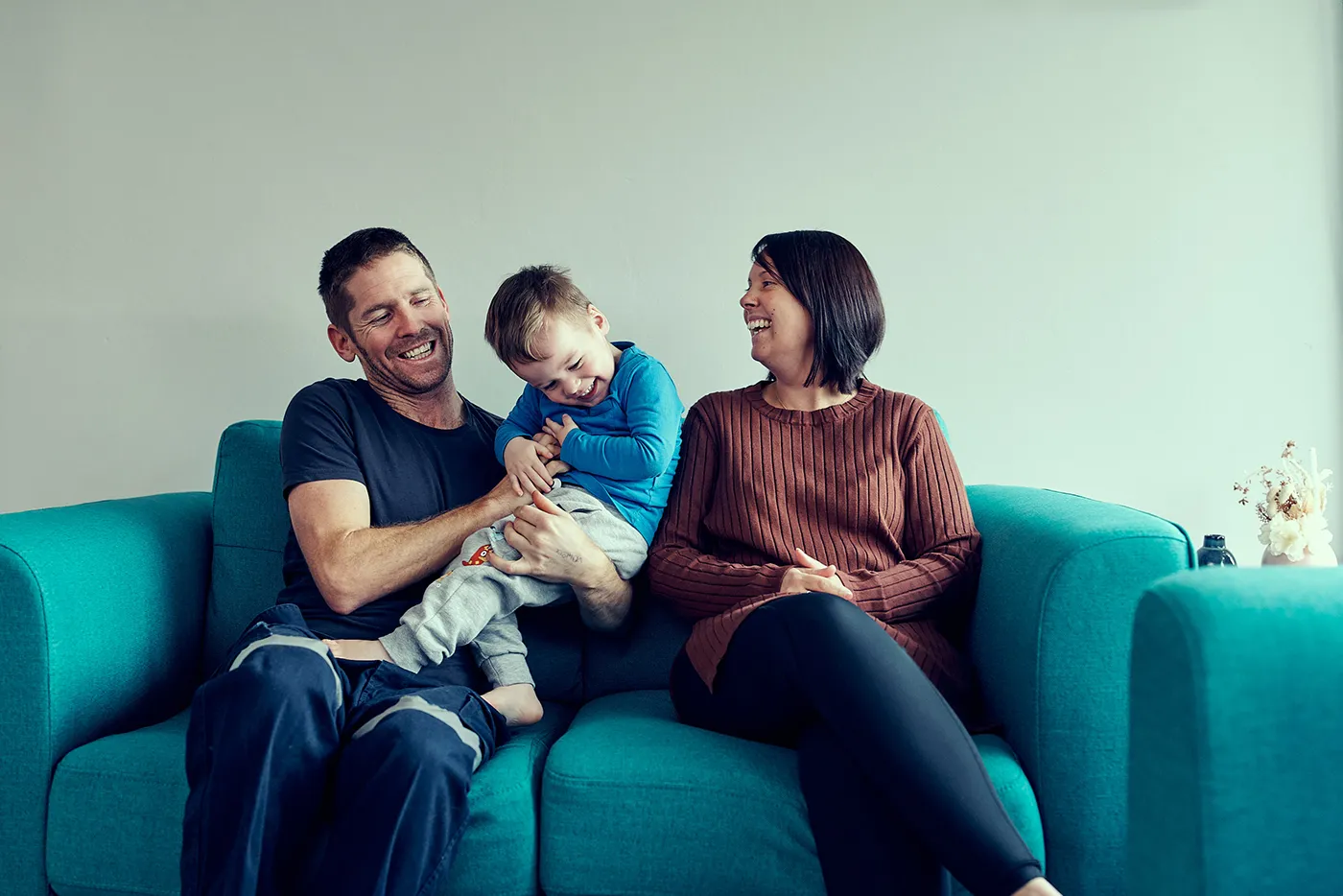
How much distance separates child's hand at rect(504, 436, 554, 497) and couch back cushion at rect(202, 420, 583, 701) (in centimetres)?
25

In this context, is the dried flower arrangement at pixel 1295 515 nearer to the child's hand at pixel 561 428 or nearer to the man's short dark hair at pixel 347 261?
the child's hand at pixel 561 428

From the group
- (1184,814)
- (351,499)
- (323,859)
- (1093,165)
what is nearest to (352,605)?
(351,499)

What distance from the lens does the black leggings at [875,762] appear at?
107 centimetres

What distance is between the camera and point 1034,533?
57.7 inches

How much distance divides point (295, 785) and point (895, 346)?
149cm

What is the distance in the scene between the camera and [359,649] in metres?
1.53

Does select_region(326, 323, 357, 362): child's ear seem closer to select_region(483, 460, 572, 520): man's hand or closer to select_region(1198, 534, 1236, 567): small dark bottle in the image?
select_region(483, 460, 572, 520): man's hand

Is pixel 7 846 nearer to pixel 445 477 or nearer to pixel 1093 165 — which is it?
pixel 445 477

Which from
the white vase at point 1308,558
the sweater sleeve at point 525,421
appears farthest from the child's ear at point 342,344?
the white vase at point 1308,558

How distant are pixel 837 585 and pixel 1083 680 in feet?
1.19

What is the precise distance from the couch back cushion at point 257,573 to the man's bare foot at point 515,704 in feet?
0.69

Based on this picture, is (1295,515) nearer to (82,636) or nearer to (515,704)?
(515,704)

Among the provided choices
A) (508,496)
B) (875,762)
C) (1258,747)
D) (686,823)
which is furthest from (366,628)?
(1258,747)

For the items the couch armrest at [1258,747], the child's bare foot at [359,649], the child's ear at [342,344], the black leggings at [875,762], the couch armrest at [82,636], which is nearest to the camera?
the couch armrest at [1258,747]
